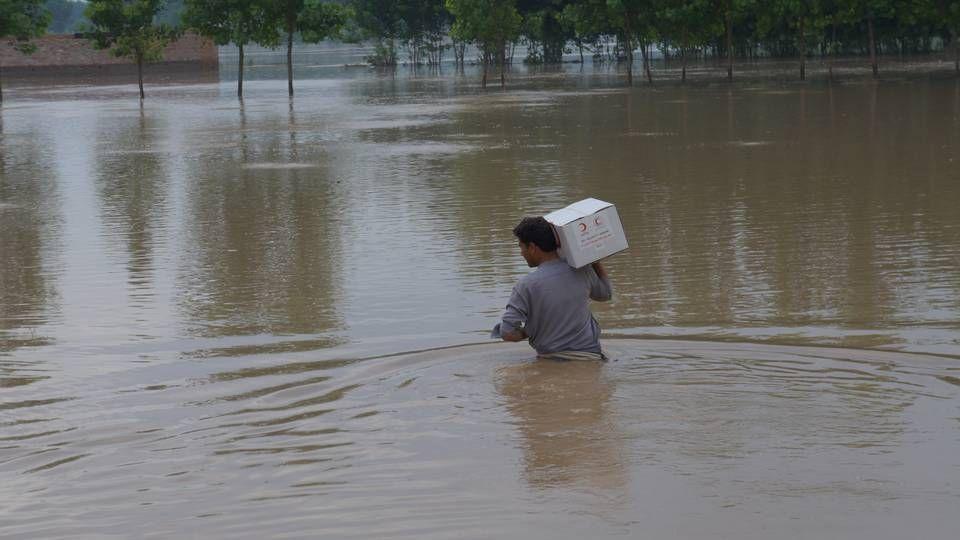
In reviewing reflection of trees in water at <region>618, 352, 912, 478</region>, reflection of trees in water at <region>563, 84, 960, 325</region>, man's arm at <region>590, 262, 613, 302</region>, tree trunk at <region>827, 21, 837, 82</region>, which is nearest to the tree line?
tree trunk at <region>827, 21, 837, 82</region>

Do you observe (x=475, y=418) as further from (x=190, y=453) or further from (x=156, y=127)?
(x=156, y=127)

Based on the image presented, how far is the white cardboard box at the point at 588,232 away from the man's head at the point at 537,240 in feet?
0.16

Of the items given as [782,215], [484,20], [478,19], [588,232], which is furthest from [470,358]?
[484,20]

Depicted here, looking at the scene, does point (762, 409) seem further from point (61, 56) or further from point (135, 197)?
point (61, 56)

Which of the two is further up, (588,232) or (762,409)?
(588,232)

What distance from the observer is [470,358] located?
846 cm

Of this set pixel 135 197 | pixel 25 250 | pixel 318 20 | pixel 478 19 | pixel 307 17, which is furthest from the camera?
pixel 478 19

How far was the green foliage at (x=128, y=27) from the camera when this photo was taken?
177ft

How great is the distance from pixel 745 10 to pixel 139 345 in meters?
44.8

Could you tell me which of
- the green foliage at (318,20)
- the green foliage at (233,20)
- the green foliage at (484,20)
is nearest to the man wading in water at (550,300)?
the green foliage at (233,20)

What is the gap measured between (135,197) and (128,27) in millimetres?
37997

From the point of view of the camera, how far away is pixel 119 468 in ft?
20.8

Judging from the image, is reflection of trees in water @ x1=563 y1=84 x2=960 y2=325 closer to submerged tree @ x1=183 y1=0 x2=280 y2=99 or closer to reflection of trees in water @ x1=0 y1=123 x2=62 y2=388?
reflection of trees in water @ x1=0 y1=123 x2=62 y2=388

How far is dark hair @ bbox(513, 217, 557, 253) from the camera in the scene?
7520mm
